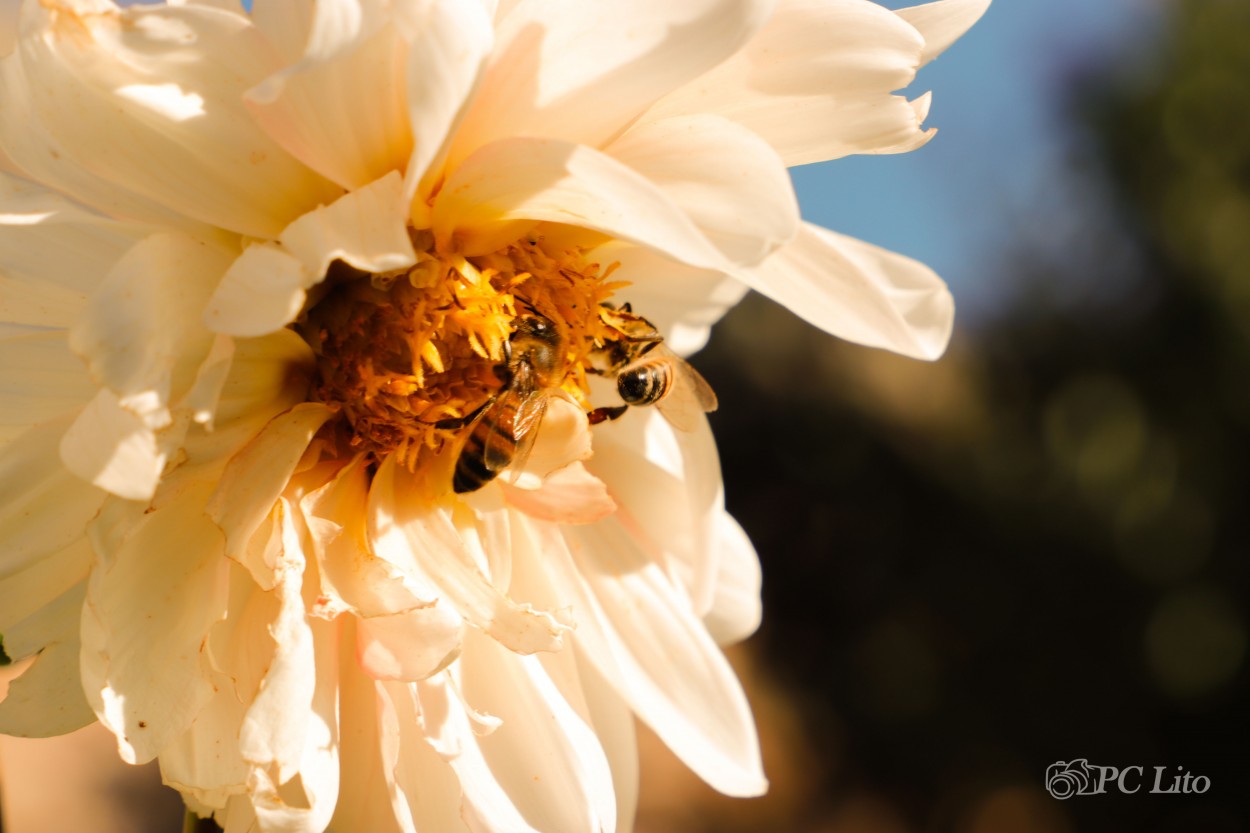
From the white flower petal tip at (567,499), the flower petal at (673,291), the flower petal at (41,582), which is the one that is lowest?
the flower petal at (41,582)

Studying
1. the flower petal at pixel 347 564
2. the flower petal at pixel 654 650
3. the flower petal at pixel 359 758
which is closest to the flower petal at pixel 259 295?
the flower petal at pixel 347 564

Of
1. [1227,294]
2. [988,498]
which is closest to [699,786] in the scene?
[988,498]

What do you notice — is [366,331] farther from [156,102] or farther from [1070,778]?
[1070,778]

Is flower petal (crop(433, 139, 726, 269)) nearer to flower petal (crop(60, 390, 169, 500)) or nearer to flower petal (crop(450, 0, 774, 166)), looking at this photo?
flower petal (crop(450, 0, 774, 166))

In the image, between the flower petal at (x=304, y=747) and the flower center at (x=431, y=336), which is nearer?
the flower petal at (x=304, y=747)

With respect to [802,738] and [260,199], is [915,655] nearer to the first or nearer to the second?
[802,738]

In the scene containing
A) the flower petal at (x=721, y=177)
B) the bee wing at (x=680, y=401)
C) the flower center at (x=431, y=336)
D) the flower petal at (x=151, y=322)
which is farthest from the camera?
the bee wing at (x=680, y=401)

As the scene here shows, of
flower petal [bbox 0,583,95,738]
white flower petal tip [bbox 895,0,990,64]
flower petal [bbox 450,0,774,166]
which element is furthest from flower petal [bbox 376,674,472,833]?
white flower petal tip [bbox 895,0,990,64]

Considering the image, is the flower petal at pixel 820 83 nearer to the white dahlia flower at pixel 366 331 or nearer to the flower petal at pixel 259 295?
the white dahlia flower at pixel 366 331
